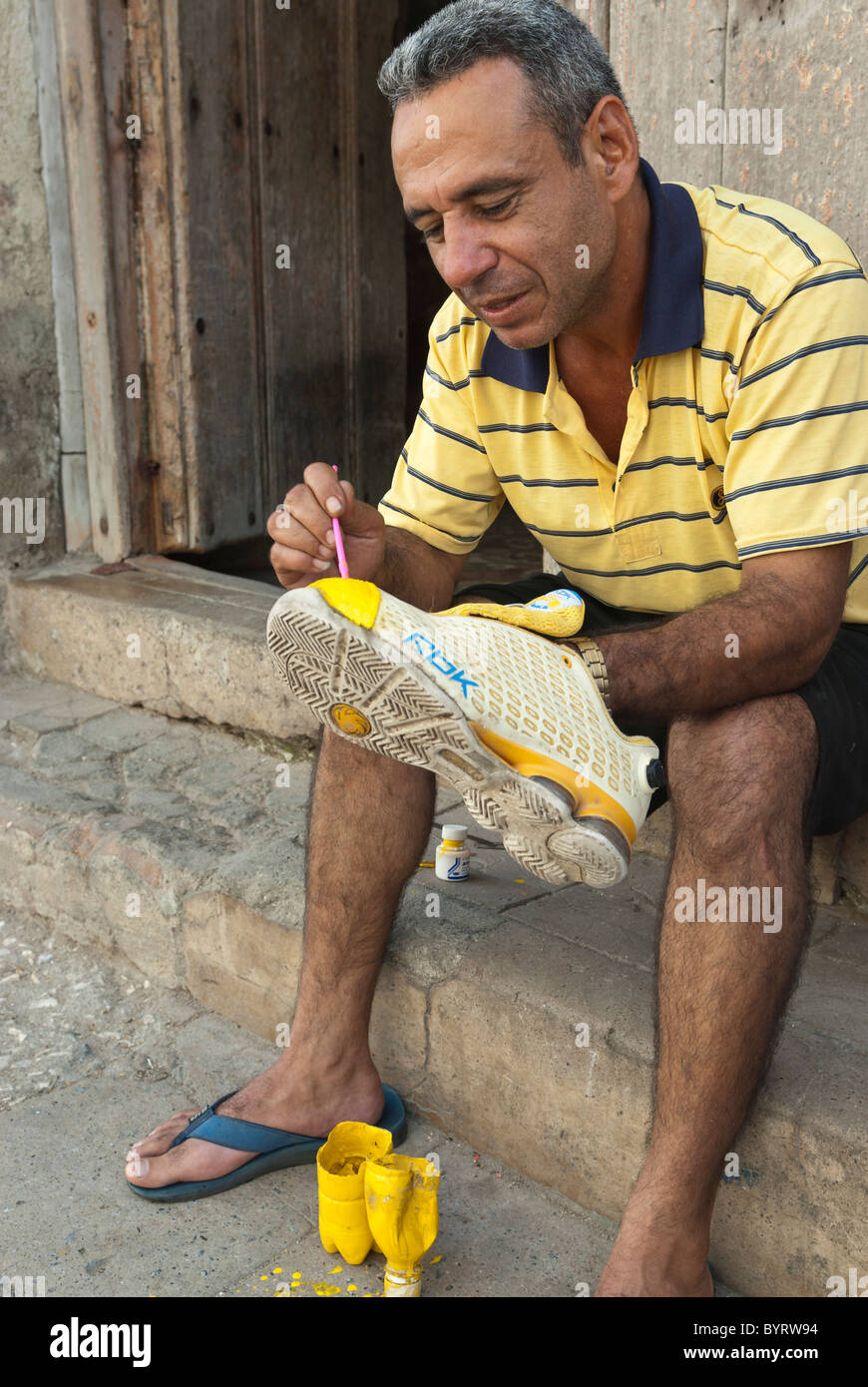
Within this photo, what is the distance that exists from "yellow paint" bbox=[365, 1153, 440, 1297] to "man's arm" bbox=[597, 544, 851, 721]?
2.17 ft

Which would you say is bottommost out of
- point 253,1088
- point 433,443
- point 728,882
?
point 253,1088

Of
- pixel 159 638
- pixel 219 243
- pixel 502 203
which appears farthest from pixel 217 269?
pixel 502 203

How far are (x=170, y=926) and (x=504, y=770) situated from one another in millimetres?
1319

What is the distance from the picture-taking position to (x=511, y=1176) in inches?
77.1

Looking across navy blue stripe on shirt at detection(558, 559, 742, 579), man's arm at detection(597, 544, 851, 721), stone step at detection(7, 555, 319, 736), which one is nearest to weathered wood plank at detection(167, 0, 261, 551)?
stone step at detection(7, 555, 319, 736)

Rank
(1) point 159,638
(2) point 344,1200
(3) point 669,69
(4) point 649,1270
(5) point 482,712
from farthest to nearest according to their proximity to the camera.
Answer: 1. (1) point 159,638
2. (3) point 669,69
3. (2) point 344,1200
4. (4) point 649,1270
5. (5) point 482,712

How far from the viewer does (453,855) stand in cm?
229

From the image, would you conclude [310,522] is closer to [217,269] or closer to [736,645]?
[736,645]

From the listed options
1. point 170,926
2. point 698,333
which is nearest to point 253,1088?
point 170,926

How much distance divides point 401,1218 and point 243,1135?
0.35m

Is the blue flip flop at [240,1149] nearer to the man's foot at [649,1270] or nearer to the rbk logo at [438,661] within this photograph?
the man's foot at [649,1270]

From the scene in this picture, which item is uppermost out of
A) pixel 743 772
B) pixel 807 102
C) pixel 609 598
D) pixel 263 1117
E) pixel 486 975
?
pixel 807 102

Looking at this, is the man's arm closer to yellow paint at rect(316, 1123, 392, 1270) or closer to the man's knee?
the man's knee

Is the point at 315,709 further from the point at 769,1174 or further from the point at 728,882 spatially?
the point at 769,1174
